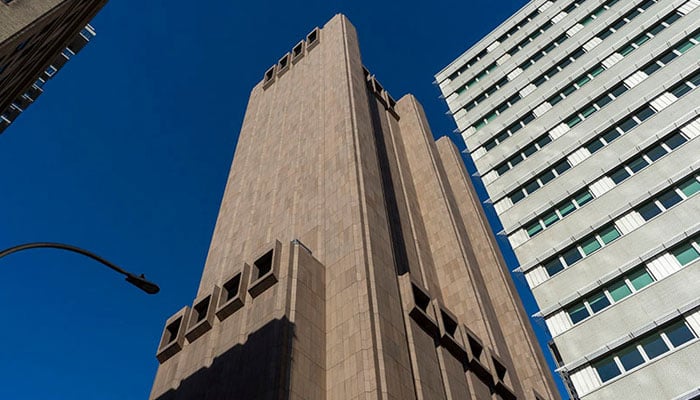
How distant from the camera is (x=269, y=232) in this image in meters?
39.3

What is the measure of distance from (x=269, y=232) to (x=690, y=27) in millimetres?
39422

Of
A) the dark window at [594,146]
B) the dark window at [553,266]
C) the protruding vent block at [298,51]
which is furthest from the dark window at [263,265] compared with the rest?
the protruding vent block at [298,51]

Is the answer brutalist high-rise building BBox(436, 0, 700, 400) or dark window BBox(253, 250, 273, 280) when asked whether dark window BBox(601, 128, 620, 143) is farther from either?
dark window BBox(253, 250, 273, 280)

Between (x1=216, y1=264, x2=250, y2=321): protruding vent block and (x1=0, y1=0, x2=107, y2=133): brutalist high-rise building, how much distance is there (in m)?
17.4

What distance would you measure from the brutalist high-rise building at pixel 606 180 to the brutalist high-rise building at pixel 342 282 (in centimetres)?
554

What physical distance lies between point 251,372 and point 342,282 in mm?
7462

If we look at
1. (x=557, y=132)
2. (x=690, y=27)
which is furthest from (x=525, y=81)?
(x=690, y=27)

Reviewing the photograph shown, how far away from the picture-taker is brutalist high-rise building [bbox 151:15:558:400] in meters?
24.8

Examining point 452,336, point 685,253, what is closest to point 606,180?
point 685,253

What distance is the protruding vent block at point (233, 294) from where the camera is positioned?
3015cm

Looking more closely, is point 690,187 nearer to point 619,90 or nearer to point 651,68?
point 619,90

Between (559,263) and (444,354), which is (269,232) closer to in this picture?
(444,354)

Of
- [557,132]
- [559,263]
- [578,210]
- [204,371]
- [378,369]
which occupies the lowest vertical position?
[378,369]

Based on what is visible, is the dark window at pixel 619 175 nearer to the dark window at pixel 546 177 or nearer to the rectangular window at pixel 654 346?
the dark window at pixel 546 177
